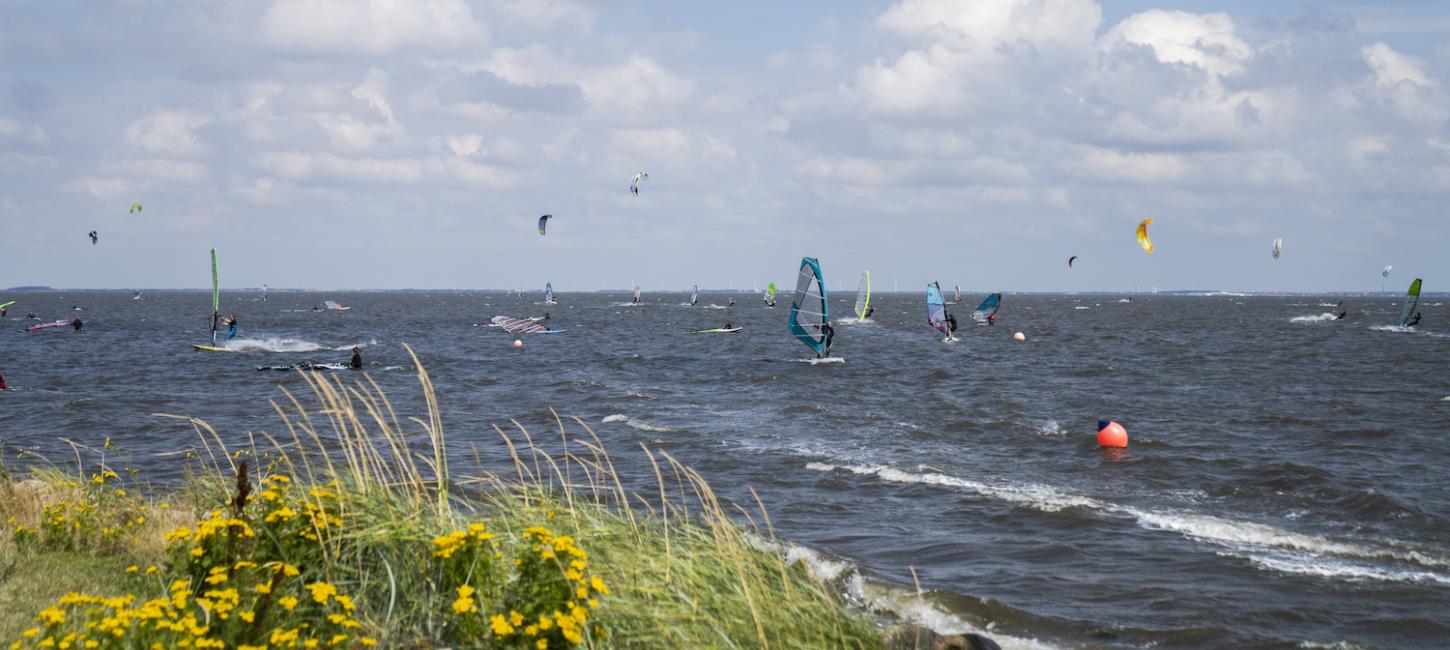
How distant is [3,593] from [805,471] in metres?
11.1

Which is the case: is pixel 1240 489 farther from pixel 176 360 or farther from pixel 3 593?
pixel 176 360

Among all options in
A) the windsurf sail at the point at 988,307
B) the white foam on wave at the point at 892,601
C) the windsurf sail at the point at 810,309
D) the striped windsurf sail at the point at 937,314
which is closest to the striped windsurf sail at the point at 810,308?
the windsurf sail at the point at 810,309

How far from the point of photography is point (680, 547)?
6.41 meters

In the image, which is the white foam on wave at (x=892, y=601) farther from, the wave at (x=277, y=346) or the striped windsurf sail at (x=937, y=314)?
the striped windsurf sail at (x=937, y=314)

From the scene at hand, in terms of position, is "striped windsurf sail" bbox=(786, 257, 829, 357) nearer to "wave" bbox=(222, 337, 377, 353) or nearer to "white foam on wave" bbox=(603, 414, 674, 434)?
"white foam on wave" bbox=(603, 414, 674, 434)

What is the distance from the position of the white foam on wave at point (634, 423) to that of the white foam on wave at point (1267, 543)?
695 centimetres

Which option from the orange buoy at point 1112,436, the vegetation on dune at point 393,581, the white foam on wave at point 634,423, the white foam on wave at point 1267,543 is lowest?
the white foam on wave at point 1267,543

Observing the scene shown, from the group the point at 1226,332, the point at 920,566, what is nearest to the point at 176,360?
the point at 920,566

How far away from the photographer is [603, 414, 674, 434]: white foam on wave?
2012cm

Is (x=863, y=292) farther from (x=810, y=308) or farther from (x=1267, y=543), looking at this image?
(x=1267, y=543)

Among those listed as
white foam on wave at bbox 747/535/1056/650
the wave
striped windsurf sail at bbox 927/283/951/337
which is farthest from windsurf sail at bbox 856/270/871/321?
white foam on wave at bbox 747/535/1056/650

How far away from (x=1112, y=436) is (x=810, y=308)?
51.1 feet

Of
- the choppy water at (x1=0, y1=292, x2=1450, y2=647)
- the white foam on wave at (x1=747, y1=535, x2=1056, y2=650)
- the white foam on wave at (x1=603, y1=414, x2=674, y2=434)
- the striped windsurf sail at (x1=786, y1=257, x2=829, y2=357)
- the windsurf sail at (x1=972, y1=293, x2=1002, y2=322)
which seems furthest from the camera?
the windsurf sail at (x1=972, y1=293, x2=1002, y2=322)

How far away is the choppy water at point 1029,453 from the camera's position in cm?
955
